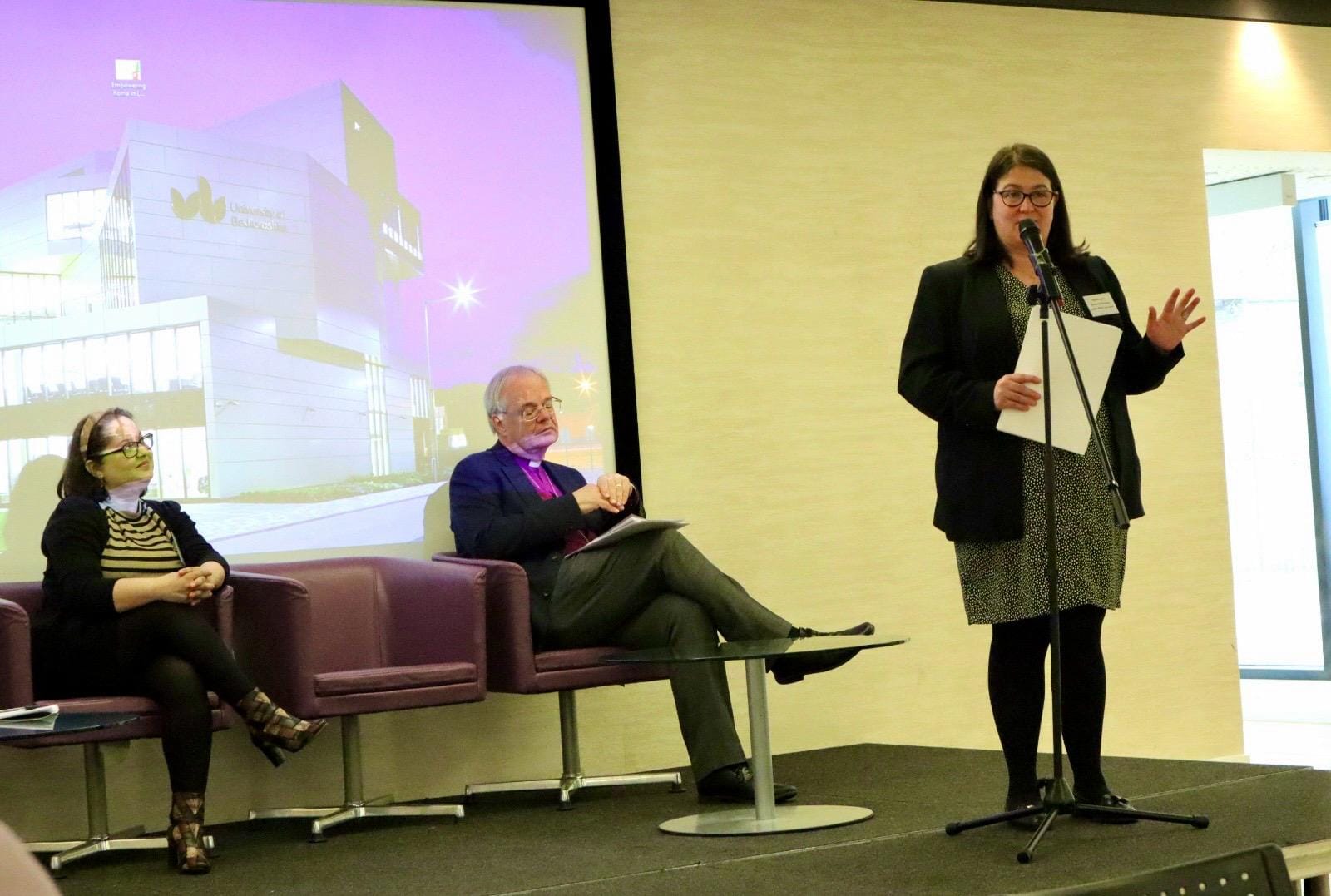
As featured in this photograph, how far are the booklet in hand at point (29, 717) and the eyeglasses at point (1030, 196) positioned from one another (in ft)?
7.28

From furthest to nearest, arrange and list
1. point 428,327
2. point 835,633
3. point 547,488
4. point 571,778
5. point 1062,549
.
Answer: point 428,327
point 547,488
point 571,778
point 835,633
point 1062,549

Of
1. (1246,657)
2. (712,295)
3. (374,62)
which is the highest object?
(374,62)

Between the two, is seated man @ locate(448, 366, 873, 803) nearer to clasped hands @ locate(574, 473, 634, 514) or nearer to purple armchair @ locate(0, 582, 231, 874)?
clasped hands @ locate(574, 473, 634, 514)

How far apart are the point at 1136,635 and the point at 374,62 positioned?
3471 mm

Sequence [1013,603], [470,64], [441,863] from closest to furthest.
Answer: [1013,603], [441,863], [470,64]

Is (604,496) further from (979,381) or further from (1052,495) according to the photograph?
(1052,495)

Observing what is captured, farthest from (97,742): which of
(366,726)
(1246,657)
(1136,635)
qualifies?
(1246,657)

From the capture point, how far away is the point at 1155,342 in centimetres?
319

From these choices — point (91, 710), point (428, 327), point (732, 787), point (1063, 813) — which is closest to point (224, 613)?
point (91, 710)

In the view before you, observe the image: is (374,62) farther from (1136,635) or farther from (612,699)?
(1136,635)

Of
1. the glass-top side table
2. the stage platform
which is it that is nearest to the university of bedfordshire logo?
the stage platform

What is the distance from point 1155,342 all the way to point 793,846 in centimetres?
132

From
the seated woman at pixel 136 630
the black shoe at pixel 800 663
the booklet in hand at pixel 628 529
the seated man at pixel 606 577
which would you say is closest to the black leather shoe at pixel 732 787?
the seated man at pixel 606 577

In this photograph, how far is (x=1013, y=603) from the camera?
3.17 m
